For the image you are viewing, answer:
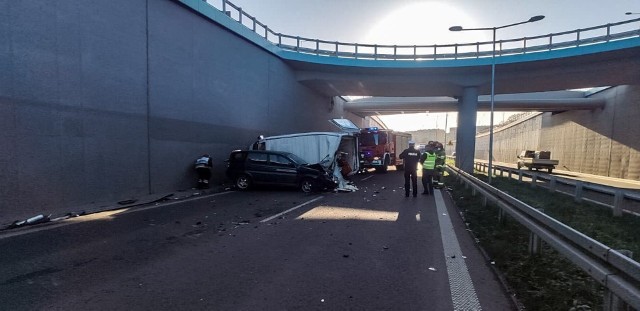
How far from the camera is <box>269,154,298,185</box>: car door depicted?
540 inches

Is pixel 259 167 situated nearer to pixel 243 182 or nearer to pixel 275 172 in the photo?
pixel 275 172

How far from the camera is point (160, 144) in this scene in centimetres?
1272

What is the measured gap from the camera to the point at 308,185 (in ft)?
44.3

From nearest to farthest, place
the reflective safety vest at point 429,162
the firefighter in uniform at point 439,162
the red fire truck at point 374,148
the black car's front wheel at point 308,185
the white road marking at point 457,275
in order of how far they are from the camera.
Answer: the white road marking at point 457,275, the reflective safety vest at point 429,162, the black car's front wheel at point 308,185, the firefighter in uniform at point 439,162, the red fire truck at point 374,148

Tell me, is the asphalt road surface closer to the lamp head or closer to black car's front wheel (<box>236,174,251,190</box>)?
black car's front wheel (<box>236,174,251,190</box>)

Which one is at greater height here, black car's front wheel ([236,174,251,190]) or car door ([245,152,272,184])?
car door ([245,152,272,184])

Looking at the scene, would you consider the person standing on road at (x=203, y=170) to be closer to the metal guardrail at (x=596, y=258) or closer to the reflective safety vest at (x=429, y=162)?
the reflective safety vest at (x=429, y=162)

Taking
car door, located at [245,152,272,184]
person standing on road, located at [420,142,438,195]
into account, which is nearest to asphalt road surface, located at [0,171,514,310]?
person standing on road, located at [420,142,438,195]

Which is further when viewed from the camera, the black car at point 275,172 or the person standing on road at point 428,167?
the black car at point 275,172

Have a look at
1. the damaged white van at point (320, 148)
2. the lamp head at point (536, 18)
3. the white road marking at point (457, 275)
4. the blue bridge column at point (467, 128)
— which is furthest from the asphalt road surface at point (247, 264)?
the blue bridge column at point (467, 128)

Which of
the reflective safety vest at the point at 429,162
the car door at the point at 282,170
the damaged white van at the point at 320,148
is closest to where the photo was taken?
the reflective safety vest at the point at 429,162

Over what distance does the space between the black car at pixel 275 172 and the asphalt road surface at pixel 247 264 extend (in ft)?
14.8

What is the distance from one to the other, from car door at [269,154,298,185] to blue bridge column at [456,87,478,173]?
1497 centimetres

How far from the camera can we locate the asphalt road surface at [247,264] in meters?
3.82
